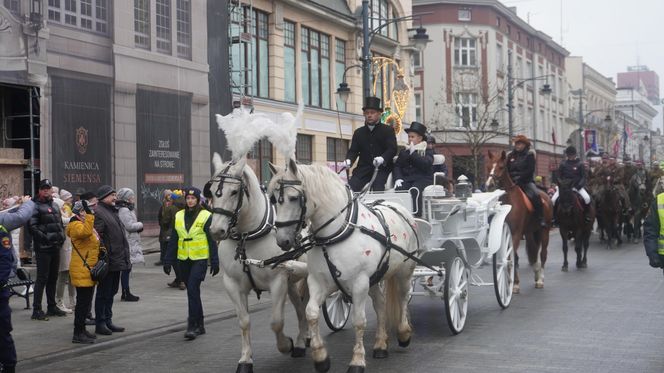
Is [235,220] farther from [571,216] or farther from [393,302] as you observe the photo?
[571,216]

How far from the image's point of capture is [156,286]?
14758mm

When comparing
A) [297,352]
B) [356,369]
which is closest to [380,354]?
[297,352]

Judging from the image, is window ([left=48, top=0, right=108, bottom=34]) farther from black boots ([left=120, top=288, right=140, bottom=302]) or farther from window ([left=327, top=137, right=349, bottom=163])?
window ([left=327, top=137, right=349, bottom=163])

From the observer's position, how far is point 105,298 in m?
10.1

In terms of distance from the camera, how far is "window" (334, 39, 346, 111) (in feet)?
108

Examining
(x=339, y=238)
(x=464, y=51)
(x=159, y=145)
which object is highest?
(x=464, y=51)

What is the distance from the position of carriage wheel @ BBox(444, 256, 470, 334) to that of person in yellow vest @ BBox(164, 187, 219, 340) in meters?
2.76

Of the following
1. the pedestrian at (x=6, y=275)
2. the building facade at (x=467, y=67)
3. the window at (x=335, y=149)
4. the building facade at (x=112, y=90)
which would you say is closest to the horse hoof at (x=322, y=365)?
the pedestrian at (x=6, y=275)

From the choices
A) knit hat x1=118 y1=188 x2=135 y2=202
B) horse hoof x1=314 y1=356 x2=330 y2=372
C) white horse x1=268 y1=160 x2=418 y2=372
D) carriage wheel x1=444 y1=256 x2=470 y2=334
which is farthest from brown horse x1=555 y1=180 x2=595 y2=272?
horse hoof x1=314 y1=356 x2=330 y2=372

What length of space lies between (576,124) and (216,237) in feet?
230

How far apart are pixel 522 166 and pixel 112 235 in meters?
6.99

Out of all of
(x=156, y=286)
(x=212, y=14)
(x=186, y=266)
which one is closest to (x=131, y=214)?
(x=156, y=286)

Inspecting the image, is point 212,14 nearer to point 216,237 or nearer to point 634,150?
point 216,237

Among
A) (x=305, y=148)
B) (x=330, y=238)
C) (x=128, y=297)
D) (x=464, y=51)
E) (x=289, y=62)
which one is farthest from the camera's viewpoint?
(x=464, y=51)
